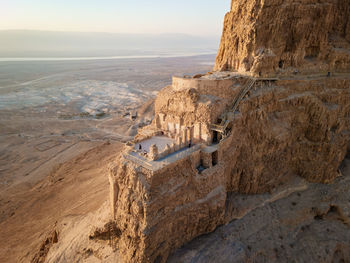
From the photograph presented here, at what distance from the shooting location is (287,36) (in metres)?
18.5

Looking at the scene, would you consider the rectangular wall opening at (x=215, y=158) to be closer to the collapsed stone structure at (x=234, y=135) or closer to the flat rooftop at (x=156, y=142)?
the collapsed stone structure at (x=234, y=135)

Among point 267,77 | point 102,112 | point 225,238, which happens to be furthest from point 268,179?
point 102,112

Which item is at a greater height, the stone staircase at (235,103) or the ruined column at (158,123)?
the stone staircase at (235,103)

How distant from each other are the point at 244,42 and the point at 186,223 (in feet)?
49.0

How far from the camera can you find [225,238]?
1413cm

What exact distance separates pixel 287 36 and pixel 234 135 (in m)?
9.93

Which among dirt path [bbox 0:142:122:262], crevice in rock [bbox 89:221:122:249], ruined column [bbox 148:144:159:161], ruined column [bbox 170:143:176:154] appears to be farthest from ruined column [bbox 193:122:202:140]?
dirt path [bbox 0:142:122:262]

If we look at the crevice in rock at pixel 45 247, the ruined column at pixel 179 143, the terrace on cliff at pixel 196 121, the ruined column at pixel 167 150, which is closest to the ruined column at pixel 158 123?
the terrace on cliff at pixel 196 121

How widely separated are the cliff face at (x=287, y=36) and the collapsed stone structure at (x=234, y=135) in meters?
0.09

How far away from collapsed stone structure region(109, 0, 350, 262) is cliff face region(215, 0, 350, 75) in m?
0.09

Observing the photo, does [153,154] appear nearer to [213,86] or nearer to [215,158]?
[215,158]

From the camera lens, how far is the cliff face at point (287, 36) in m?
17.7

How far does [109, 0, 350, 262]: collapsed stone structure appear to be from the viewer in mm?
12219

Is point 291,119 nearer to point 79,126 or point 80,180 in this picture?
point 80,180
